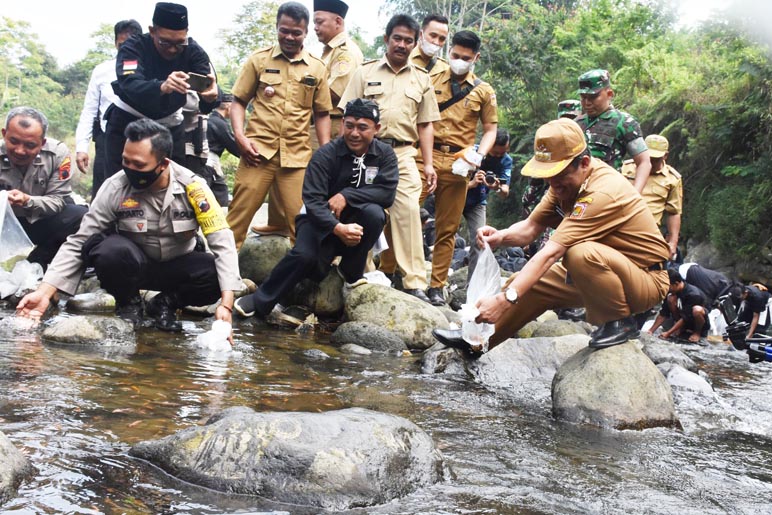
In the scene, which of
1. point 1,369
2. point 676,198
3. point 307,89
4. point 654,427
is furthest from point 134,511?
point 676,198

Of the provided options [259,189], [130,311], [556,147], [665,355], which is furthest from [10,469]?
[665,355]

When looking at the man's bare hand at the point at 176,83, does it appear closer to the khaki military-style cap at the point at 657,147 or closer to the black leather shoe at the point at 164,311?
the black leather shoe at the point at 164,311

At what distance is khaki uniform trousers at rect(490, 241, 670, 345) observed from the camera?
4.38 meters

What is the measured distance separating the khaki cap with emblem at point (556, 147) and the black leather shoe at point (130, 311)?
299cm

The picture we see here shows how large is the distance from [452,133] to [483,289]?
2.65m

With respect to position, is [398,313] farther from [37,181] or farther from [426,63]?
[37,181]

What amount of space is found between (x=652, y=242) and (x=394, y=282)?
3.39 metres

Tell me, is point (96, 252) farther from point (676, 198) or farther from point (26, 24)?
point (26, 24)

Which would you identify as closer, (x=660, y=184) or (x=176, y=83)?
(x=176, y=83)

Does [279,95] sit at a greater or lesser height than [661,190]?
greater

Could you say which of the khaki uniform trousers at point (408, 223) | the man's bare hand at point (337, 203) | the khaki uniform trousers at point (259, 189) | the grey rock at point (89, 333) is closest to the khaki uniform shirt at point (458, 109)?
the khaki uniform trousers at point (408, 223)

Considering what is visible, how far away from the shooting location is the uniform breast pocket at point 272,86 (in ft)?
22.1

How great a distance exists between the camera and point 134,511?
244cm

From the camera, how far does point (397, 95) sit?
679 centimetres
